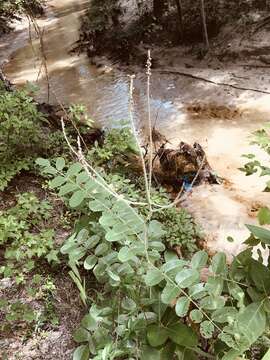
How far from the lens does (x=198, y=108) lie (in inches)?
361

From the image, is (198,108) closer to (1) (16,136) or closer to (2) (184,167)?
(2) (184,167)

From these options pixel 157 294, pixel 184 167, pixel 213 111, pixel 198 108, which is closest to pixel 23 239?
pixel 157 294

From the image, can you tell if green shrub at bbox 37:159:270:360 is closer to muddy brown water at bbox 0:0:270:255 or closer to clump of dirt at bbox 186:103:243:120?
muddy brown water at bbox 0:0:270:255

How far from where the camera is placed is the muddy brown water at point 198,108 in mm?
6020

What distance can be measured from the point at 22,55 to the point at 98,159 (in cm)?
1017

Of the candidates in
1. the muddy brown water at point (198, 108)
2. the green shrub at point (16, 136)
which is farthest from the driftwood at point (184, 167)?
the green shrub at point (16, 136)

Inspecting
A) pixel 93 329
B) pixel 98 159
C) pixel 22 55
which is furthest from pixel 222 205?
pixel 22 55

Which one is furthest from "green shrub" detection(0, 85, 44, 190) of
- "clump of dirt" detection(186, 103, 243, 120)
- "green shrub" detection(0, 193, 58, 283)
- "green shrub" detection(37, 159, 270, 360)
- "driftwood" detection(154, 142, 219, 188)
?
"clump of dirt" detection(186, 103, 243, 120)

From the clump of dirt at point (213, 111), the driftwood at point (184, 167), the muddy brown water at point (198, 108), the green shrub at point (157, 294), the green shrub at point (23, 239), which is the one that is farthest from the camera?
the clump of dirt at point (213, 111)

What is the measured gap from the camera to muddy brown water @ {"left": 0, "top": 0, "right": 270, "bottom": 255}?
237 inches

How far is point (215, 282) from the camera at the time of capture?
2020mm

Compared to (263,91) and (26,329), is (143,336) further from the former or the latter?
(263,91)

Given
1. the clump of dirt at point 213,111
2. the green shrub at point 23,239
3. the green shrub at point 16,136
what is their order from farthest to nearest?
the clump of dirt at point 213,111, the green shrub at point 16,136, the green shrub at point 23,239

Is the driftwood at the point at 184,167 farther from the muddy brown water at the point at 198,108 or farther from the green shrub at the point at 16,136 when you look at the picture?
the green shrub at the point at 16,136
